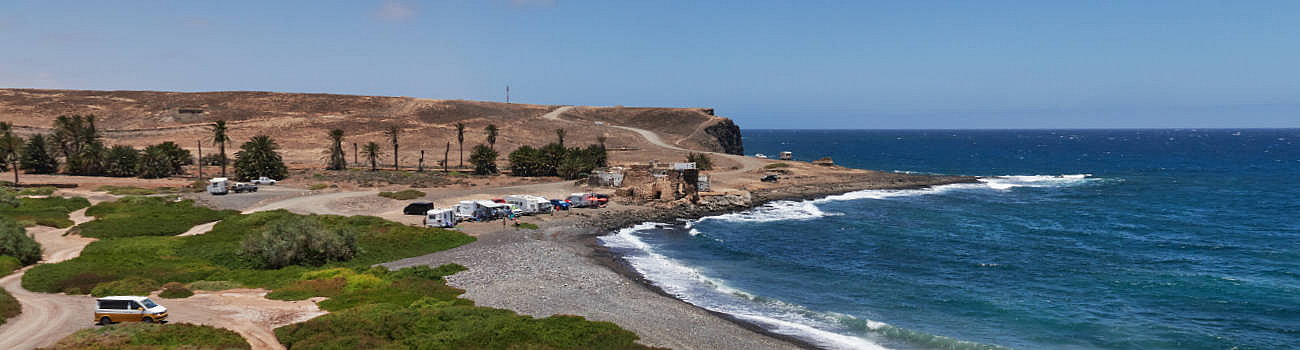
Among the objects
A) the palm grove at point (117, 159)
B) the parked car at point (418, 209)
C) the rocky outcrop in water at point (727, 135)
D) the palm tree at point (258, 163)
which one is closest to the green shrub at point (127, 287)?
the parked car at point (418, 209)

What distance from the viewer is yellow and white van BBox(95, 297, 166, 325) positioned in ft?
90.7

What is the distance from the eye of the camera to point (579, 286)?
38906mm

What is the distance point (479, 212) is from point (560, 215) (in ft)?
25.3

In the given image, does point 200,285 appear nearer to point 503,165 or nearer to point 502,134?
point 503,165

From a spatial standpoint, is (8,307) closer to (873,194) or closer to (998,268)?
(998,268)

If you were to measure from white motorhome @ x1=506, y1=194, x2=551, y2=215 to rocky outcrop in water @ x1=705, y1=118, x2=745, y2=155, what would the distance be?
93667 millimetres

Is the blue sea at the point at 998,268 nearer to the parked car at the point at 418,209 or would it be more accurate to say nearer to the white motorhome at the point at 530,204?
the white motorhome at the point at 530,204

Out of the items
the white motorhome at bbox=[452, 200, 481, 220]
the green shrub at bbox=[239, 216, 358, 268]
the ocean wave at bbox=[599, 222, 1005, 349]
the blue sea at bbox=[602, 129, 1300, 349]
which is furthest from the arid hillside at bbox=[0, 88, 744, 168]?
the ocean wave at bbox=[599, 222, 1005, 349]

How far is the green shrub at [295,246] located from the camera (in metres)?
41.4

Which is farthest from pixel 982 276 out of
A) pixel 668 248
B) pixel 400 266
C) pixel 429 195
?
pixel 429 195

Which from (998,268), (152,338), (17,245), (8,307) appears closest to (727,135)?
(998,268)

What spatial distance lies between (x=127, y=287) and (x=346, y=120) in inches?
4770

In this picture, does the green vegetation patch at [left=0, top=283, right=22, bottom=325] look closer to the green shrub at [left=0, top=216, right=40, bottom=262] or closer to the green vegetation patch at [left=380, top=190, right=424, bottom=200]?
the green shrub at [left=0, top=216, right=40, bottom=262]

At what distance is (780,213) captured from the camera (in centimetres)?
7294
